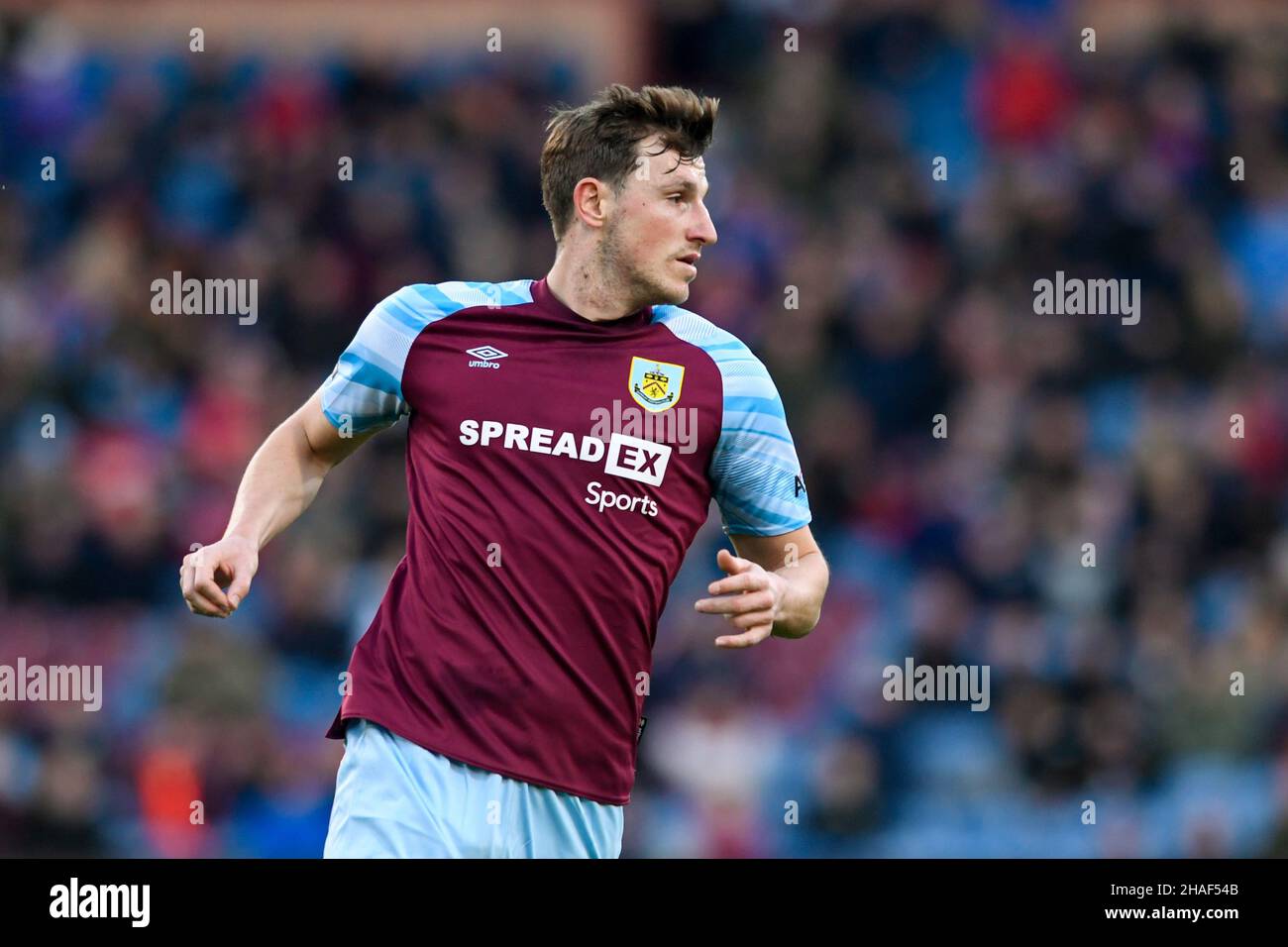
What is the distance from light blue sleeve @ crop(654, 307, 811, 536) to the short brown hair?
1.66 ft

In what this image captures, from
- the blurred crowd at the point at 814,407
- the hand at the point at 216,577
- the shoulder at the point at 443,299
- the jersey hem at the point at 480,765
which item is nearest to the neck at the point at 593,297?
the shoulder at the point at 443,299

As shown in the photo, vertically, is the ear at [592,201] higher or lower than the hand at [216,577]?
higher

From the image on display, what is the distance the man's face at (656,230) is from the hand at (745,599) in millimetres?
996

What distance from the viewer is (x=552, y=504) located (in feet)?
16.8

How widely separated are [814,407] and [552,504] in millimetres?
6873

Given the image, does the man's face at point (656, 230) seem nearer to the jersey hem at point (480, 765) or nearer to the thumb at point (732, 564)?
the thumb at point (732, 564)

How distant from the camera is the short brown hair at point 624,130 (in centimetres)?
548

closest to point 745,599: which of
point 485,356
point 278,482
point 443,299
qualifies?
point 485,356

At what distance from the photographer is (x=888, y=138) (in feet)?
45.0

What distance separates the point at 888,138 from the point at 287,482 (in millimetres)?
9113

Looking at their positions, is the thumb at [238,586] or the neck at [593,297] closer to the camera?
the thumb at [238,586]

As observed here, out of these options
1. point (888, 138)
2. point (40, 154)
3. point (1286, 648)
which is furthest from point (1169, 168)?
point (40, 154)

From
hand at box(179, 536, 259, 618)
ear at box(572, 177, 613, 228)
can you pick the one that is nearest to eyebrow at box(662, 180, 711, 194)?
ear at box(572, 177, 613, 228)
